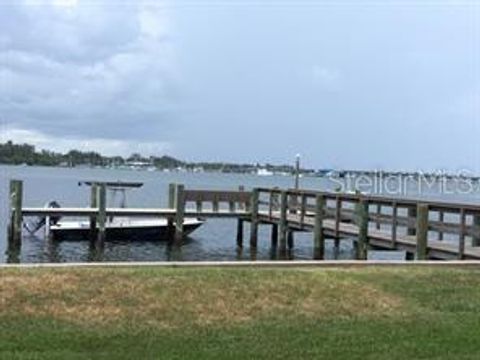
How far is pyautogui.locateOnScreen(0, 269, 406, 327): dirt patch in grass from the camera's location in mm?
10516

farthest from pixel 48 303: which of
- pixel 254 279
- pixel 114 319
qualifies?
pixel 254 279

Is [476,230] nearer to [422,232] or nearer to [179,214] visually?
[422,232]

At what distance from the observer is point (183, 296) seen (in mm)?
11305

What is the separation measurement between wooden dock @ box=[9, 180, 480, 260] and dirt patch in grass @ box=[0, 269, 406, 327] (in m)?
8.57

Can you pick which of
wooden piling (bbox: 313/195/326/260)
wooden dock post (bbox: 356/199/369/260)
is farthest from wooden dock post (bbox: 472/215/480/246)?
wooden piling (bbox: 313/195/326/260)

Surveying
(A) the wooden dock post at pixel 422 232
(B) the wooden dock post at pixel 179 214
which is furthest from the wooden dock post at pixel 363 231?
(B) the wooden dock post at pixel 179 214

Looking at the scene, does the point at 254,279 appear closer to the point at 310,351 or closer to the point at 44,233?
the point at 310,351

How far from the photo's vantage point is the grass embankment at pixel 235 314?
9.21m

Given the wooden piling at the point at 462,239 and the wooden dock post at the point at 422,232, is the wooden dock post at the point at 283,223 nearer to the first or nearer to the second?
the wooden dock post at the point at 422,232

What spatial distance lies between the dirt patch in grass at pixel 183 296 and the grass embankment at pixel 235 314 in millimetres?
13

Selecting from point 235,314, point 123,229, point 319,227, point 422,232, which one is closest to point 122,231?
point 123,229

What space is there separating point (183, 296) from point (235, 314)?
0.82 m

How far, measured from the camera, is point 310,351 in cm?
921

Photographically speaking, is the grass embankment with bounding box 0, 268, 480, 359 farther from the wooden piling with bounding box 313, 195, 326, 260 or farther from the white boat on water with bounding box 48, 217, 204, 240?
the white boat on water with bounding box 48, 217, 204, 240
